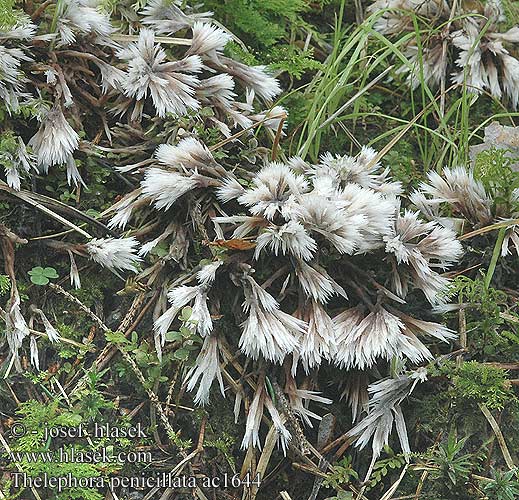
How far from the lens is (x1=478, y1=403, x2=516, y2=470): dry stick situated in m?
1.89

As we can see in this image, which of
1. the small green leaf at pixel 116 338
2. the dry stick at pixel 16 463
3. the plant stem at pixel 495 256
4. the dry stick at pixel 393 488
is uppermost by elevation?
the plant stem at pixel 495 256

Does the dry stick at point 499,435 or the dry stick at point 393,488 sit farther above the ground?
the dry stick at point 499,435

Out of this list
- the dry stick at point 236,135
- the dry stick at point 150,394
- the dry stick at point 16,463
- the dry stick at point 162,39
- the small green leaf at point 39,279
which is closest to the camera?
the dry stick at point 16,463

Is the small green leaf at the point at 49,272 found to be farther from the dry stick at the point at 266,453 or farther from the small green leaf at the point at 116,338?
the dry stick at the point at 266,453

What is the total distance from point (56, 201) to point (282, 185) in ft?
2.28

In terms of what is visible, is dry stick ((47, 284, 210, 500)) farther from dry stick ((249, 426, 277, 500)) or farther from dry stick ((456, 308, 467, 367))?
dry stick ((456, 308, 467, 367))

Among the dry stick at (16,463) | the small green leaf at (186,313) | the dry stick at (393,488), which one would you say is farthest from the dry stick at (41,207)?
the dry stick at (393,488)

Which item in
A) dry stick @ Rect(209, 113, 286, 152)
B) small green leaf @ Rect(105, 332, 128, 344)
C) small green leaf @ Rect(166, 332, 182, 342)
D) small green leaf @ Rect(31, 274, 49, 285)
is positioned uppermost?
dry stick @ Rect(209, 113, 286, 152)

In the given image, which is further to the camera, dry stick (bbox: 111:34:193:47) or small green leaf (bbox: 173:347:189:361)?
dry stick (bbox: 111:34:193:47)

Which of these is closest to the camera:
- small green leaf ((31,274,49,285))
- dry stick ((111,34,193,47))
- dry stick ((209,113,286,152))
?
small green leaf ((31,274,49,285))

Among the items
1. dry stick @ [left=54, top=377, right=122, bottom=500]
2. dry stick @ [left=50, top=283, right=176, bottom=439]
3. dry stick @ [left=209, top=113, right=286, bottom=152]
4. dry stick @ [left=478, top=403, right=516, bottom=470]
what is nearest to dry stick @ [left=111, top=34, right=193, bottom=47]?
dry stick @ [left=209, top=113, right=286, bottom=152]

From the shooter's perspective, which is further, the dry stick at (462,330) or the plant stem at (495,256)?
the plant stem at (495,256)

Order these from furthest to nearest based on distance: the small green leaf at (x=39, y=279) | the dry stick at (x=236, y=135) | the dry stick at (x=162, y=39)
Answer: the dry stick at (x=162, y=39) → the dry stick at (x=236, y=135) → the small green leaf at (x=39, y=279)

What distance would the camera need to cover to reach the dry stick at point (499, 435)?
74.5 inches
